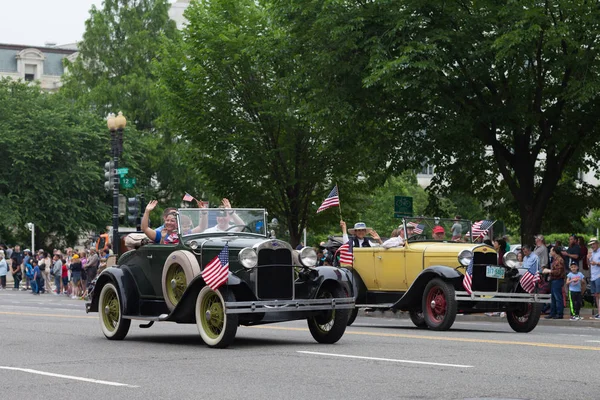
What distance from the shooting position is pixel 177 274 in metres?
15.6

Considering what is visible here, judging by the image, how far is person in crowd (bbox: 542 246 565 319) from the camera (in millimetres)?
24417

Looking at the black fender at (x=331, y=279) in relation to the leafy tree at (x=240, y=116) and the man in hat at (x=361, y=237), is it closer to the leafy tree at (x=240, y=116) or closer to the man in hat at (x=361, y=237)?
the man in hat at (x=361, y=237)

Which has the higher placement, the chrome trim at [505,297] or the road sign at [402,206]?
the road sign at [402,206]

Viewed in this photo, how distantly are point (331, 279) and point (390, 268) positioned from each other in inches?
228

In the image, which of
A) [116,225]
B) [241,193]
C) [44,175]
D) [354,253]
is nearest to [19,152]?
[44,175]

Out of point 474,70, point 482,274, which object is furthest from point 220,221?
point 474,70

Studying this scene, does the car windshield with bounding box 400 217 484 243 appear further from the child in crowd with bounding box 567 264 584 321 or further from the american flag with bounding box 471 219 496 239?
the child in crowd with bounding box 567 264 584 321

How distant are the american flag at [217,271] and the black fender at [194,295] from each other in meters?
0.12

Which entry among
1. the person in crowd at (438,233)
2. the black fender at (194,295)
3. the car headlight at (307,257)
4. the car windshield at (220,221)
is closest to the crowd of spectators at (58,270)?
the person in crowd at (438,233)

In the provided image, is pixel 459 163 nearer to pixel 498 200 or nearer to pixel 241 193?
pixel 498 200

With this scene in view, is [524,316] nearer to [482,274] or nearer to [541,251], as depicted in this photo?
[482,274]

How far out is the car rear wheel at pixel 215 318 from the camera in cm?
1433

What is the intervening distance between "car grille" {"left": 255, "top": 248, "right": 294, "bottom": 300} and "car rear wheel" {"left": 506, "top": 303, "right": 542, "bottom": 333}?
6.17 metres

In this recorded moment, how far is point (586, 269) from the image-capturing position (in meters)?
27.3
